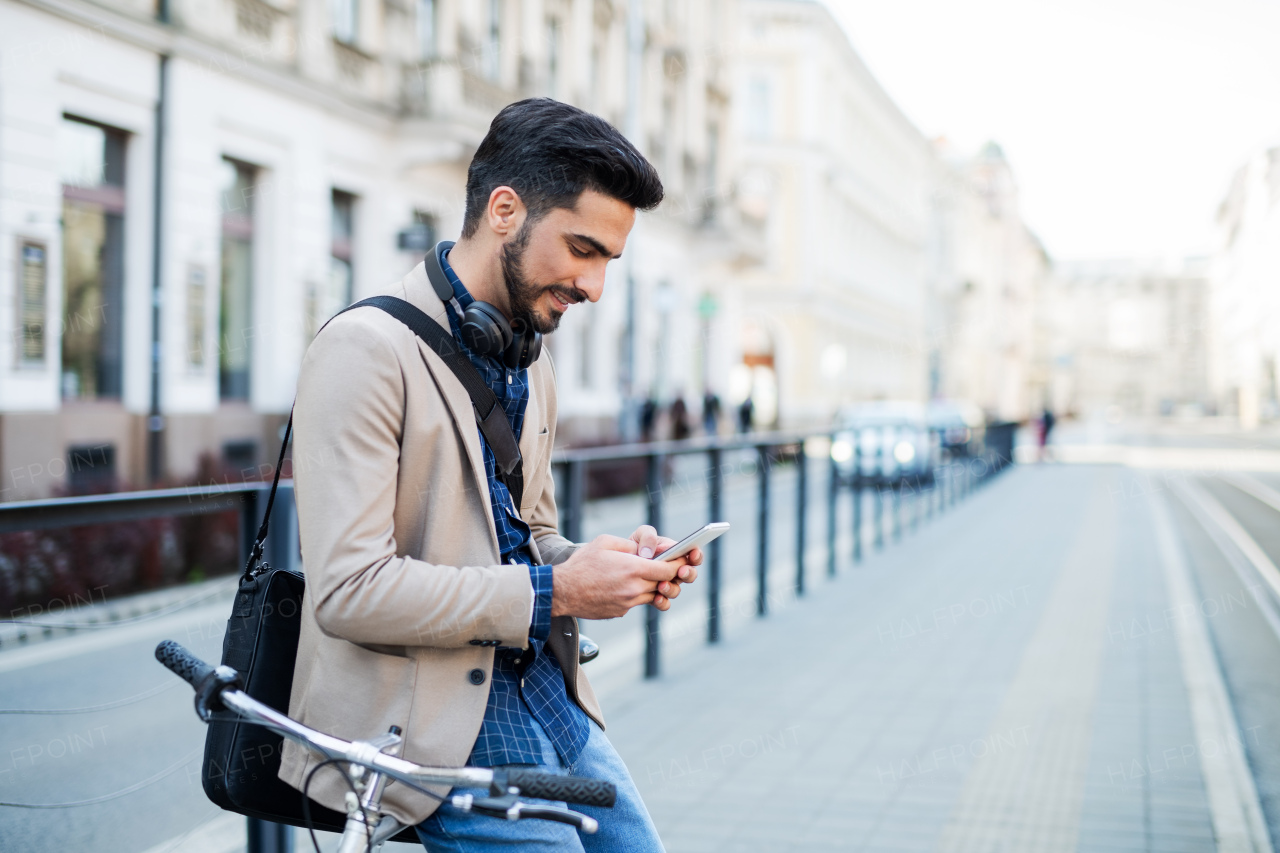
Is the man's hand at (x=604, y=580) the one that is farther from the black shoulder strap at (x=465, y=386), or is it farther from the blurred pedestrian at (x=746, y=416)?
the blurred pedestrian at (x=746, y=416)

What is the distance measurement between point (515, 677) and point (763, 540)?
6.73m

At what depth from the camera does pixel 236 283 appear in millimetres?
15625

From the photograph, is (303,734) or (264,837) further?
(264,837)

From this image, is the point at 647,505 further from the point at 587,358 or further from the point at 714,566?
the point at 587,358

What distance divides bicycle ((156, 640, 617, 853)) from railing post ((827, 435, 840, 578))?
9.10 meters

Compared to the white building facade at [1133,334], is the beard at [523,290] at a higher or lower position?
lower

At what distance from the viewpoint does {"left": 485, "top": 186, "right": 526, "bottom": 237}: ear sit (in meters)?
1.74

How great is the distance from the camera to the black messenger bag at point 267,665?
5.79 ft

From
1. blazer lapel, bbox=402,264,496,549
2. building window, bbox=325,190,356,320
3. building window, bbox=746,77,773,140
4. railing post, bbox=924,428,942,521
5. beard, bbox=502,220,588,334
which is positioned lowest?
railing post, bbox=924,428,942,521

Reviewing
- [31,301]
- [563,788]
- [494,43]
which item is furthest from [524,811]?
[494,43]

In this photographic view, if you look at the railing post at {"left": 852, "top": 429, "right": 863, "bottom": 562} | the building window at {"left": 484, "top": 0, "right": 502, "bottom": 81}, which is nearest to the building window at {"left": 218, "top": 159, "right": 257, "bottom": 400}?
the building window at {"left": 484, "top": 0, "right": 502, "bottom": 81}

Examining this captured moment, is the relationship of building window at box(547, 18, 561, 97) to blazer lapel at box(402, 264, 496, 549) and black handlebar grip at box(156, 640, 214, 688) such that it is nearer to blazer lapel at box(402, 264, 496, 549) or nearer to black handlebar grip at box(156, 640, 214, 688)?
blazer lapel at box(402, 264, 496, 549)

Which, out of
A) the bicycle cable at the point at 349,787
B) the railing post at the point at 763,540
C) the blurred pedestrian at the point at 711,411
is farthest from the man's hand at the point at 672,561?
the blurred pedestrian at the point at 711,411

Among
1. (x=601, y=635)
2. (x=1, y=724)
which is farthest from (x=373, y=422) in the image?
(x=601, y=635)
